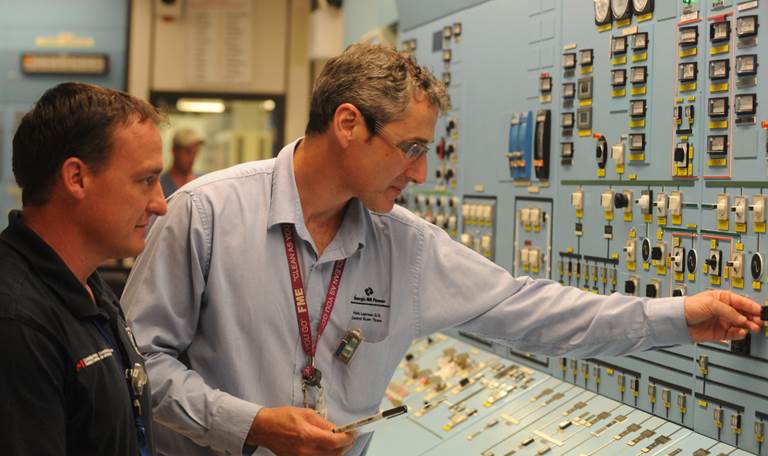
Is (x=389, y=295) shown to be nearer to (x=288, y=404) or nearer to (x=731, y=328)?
(x=288, y=404)

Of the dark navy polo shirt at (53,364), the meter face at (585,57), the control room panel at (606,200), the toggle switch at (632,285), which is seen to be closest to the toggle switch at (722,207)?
the control room panel at (606,200)

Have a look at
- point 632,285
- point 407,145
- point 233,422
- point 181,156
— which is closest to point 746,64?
point 632,285

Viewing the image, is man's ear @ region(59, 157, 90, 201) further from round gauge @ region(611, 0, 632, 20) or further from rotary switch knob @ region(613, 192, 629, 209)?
round gauge @ region(611, 0, 632, 20)

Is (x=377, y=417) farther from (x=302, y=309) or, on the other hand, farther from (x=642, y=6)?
(x=642, y=6)

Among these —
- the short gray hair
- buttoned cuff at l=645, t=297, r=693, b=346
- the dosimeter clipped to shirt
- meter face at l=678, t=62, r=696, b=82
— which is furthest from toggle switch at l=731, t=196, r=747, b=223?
the dosimeter clipped to shirt

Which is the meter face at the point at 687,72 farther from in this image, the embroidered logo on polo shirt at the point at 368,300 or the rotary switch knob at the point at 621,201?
the embroidered logo on polo shirt at the point at 368,300

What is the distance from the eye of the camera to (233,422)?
198 cm

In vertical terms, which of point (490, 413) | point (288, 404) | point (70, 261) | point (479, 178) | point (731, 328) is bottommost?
point (490, 413)

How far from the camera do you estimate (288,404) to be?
7.19 feet

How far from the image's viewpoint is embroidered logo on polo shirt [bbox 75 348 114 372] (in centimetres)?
149

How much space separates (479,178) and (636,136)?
49.9 inches

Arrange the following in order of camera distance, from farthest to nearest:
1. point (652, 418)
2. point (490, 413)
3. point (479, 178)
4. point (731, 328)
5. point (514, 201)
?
point (479, 178) < point (514, 201) < point (490, 413) < point (652, 418) < point (731, 328)

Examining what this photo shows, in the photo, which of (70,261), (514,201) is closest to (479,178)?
(514,201)

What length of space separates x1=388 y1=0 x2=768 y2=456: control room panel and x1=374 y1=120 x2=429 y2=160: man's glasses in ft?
3.93
